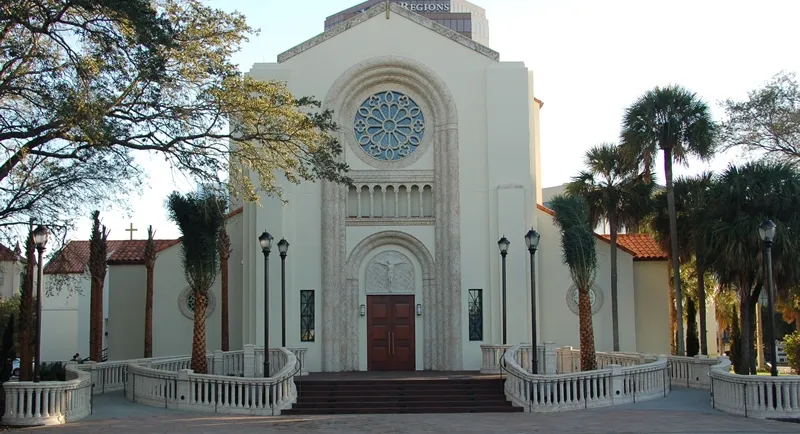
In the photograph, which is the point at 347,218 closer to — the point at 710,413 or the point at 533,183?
the point at 533,183

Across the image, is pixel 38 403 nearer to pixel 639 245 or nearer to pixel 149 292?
pixel 149 292

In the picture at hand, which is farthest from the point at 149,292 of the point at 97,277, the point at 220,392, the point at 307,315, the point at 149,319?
the point at 220,392

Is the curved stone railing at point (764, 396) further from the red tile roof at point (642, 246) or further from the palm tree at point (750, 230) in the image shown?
the red tile roof at point (642, 246)

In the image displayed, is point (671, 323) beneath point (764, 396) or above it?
above

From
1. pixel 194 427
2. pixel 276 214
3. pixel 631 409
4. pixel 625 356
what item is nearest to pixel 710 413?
pixel 631 409

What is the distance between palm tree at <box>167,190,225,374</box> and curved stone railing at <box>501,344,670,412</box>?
8020 millimetres

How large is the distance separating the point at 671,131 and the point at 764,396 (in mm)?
12248

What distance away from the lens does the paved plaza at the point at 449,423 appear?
17.8 meters

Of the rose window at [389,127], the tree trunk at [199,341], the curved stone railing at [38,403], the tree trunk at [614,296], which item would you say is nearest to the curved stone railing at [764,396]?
the tree trunk at [614,296]

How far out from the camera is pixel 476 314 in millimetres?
28797

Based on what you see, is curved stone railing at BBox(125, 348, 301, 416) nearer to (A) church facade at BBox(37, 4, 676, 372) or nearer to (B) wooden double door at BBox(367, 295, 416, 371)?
(A) church facade at BBox(37, 4, 676, 372)

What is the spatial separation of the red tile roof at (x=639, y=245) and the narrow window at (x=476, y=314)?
3954 mm

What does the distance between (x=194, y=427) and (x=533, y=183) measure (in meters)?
15.3

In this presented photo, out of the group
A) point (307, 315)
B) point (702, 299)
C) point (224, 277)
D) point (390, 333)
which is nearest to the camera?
point (307, 315)
